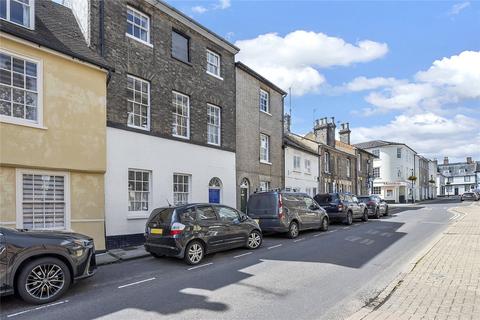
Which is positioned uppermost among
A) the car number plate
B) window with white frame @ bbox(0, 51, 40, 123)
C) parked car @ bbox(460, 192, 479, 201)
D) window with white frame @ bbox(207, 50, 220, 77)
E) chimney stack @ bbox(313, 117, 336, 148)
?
window with white frame @ bbox(207, 50, 220, 77)

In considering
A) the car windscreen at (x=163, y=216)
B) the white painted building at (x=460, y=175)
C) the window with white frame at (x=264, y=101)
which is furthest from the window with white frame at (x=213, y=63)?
the white painted building at (x=460, y=175)

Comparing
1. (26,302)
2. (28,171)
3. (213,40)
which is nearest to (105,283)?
(26,302)

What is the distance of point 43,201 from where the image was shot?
405 inches

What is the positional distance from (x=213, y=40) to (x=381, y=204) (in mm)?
16072

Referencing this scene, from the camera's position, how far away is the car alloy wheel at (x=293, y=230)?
14226 mm

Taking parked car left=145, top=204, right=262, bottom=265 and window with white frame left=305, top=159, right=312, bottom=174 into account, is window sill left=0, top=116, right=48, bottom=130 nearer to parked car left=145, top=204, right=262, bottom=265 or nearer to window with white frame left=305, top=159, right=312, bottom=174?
parked car left=145, top=204, right=262, bottom=265

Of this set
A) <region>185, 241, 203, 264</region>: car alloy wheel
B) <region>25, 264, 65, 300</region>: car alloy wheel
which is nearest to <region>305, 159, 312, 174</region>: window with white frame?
<region>185, 241, 203, 264</region>: car alloy wheel

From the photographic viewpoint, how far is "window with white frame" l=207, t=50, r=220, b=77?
59.3 ft

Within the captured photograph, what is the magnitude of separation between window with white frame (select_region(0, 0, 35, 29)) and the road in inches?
287

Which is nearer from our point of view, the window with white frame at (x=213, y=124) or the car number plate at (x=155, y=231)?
the car number plate at (x=155, y=231)

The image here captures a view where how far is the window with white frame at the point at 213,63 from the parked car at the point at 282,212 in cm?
685

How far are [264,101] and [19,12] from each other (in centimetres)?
1482

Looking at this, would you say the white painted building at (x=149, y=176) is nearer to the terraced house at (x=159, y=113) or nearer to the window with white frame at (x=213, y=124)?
the terraced house at (x=159, y=113)

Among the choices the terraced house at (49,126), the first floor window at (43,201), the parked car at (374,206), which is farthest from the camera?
the parked car at (374,206)
